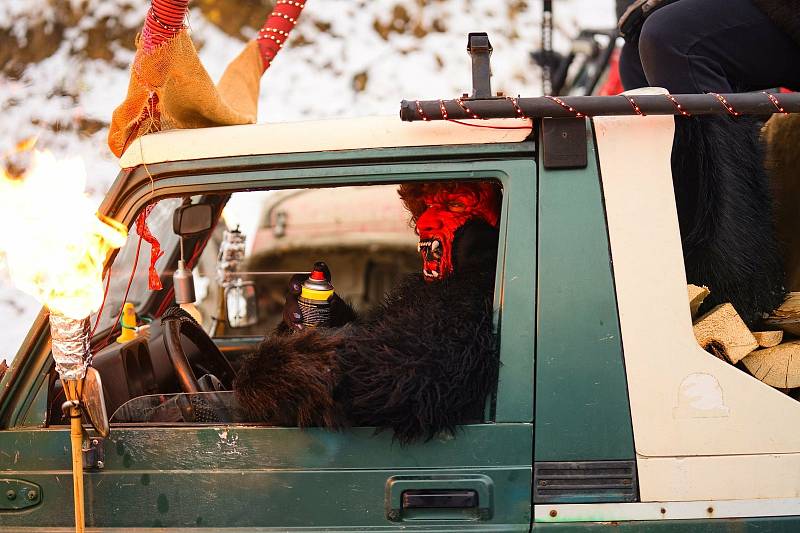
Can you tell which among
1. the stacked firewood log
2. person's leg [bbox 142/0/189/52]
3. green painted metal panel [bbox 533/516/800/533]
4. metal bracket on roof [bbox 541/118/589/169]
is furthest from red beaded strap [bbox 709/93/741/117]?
person's leg [bbox 142/0/189/52]

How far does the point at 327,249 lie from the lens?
7.27 meters

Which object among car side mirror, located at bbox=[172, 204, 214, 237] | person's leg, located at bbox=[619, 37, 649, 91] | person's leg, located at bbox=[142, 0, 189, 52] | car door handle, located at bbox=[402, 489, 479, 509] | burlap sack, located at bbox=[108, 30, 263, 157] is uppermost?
person's leg, located at bbox=[619, 37, 649, 91]

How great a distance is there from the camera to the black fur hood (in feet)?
7.61

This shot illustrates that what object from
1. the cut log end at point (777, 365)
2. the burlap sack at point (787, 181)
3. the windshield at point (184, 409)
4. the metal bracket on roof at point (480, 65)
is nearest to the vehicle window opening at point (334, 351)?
the windshield at point (184, 409)

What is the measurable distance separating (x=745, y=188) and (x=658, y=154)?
0.34 metres

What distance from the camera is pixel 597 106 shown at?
1843 mm

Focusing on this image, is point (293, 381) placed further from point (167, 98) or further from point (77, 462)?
point (167, 98)

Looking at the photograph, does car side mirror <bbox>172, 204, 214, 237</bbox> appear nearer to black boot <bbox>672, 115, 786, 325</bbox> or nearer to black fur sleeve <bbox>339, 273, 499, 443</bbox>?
black fur sleeve <bbox>339, 273, 499, 443</bbox>

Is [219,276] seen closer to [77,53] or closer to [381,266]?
[381,266]

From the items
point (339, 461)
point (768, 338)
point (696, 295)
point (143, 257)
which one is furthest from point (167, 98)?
point (768, 338)

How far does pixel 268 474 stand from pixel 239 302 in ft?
6.94

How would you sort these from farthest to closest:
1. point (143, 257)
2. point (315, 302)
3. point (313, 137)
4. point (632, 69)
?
point (143, 257), point (632, 69), point (315, 302), point (313, 137)

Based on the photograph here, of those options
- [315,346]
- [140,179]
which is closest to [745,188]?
[315,346]

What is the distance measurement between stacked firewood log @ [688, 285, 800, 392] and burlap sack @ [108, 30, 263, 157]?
127 cm
